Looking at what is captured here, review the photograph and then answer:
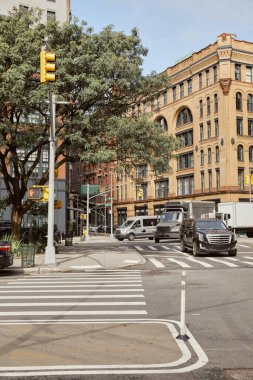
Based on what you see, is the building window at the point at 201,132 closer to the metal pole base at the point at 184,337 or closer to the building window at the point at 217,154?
the building window at the point at 217,154

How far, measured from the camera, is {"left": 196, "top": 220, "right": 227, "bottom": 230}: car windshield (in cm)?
2469

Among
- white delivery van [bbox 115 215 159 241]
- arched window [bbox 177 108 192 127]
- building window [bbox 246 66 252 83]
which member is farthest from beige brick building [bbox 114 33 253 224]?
white delivery van [bbox 115 215 159 241]

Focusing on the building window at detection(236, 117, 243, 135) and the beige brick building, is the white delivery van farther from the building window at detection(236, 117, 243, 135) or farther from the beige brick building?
→ the building window at detection(236, 117, 243, 135)

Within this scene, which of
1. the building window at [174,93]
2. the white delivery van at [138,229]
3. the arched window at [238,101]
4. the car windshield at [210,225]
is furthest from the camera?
the building window at [174,93]

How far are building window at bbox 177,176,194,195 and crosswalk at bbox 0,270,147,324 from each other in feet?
184

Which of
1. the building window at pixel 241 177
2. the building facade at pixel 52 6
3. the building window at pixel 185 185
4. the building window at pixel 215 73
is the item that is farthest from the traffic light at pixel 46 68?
the building window at pixel 185 185

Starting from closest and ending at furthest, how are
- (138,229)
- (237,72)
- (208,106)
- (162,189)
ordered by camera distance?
(138,229) < (237,72) < (208,106) < (162,189)

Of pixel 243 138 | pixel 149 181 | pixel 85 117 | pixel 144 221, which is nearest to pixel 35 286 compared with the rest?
pixel 85 117

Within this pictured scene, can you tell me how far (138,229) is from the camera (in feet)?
157

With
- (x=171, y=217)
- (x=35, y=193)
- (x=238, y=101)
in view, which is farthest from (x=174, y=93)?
(x=35, y=193)

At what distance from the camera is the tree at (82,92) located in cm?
2188

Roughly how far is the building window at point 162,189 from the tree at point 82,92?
52836 millimetres

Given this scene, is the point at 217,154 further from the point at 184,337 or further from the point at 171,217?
the point at 184,337

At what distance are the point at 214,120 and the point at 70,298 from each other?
5768 centimetres
